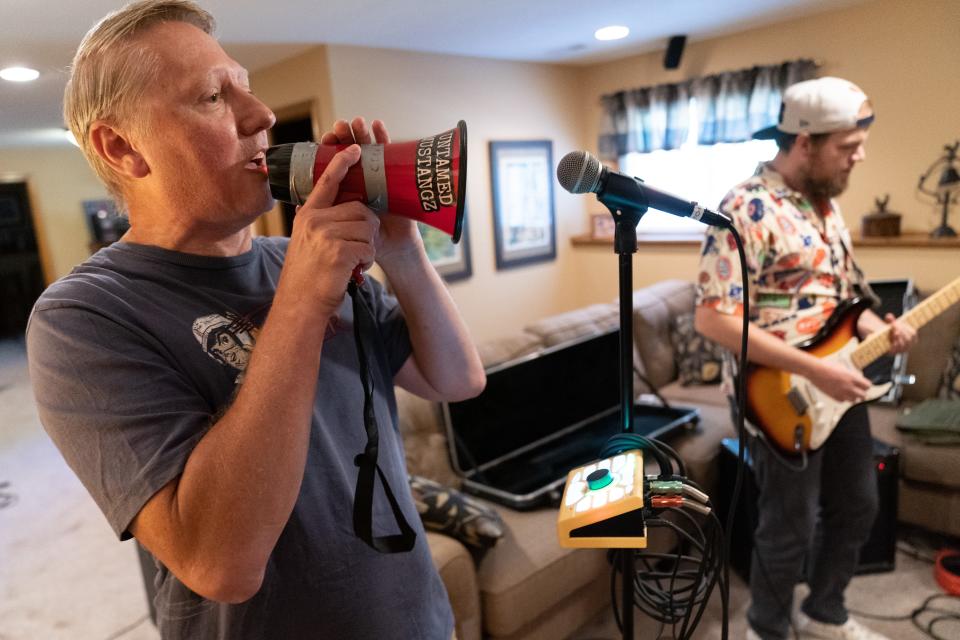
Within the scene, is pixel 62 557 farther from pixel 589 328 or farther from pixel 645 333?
pixel 645 333

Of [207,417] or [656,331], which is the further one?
[656,331]

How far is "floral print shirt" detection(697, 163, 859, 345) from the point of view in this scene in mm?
1631

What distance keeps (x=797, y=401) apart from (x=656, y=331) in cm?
151

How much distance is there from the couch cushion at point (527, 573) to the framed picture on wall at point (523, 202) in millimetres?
2505

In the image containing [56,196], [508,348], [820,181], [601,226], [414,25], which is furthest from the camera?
[56,196]

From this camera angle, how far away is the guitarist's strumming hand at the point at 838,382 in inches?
62.6

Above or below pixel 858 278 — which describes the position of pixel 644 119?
above

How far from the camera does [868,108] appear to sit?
1683 mm

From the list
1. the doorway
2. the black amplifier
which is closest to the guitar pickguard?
the black amplifier

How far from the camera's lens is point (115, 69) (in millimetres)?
726

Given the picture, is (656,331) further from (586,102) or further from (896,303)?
(586,102)

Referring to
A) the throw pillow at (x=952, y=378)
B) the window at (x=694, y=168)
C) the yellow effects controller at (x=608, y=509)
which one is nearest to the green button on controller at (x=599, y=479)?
the yellow effects controller at (x=608, y=509)

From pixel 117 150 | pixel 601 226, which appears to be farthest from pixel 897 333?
pixel 601 226

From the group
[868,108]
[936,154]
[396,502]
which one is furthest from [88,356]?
[936,154]
